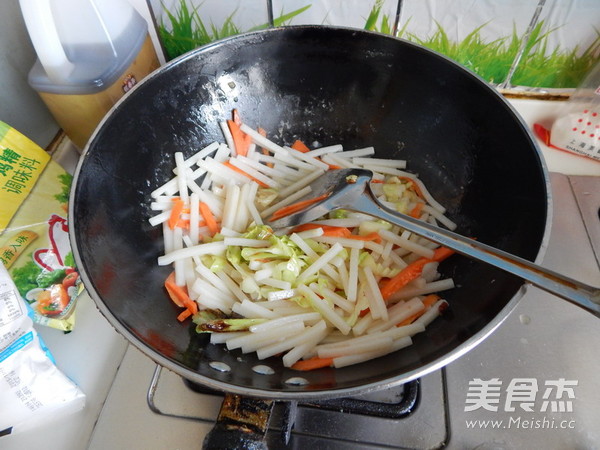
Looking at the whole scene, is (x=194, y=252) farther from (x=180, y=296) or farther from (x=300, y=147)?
(x=300, y=147)

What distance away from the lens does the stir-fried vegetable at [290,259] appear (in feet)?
2.47

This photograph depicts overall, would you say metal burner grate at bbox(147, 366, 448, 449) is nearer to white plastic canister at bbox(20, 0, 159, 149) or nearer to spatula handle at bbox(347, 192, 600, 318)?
spatula handle at bbox(347, 192, 600, 318)

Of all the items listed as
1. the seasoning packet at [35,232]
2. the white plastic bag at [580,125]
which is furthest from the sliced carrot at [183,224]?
the white plastic bag at [580,125]

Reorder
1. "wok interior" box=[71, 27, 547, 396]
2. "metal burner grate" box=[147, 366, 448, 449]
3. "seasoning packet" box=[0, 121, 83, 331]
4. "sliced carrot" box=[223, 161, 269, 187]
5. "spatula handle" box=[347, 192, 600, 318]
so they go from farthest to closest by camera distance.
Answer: "sliced carrot" box=[223, 161, 269, 187]
"seasoning packet" box=[0, 121, 83, 331]
"metal burner grate" box=[147, 366, 448, 449]
"wok interior" box=[71, 27, 547, 396]
"spatula handle" box=[347, 192, 600, 318]

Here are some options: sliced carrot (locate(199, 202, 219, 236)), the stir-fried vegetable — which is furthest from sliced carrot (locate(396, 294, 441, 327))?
sliced carrot (locate(199, 202, 219, 236))

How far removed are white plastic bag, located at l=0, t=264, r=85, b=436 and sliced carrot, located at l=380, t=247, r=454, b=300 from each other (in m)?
0.65

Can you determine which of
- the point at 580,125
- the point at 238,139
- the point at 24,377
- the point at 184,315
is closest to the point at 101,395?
the point at 24,377

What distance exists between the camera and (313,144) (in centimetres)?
106

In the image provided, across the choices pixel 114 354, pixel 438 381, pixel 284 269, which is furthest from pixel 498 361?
pixel 114 354

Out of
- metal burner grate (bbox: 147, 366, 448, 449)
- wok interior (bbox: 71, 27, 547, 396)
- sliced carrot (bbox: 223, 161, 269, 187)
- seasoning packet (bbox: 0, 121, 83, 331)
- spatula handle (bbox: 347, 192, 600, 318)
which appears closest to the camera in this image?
spatula handle (bbox: 347, 192, 600, 318)

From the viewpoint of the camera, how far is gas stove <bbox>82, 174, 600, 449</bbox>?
77 cm

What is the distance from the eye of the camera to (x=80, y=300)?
3.29ft

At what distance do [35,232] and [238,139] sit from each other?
0.49 m

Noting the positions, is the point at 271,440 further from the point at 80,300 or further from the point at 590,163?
the point at 590,163
